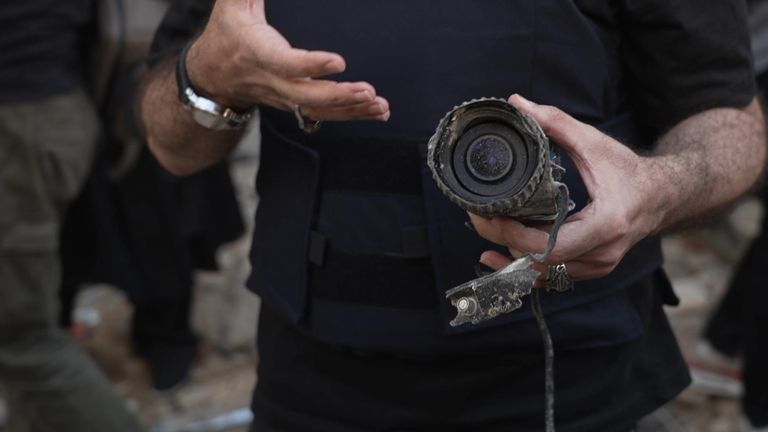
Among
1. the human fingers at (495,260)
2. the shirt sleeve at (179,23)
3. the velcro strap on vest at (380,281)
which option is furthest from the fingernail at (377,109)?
the shirt sleeve at (179,23)

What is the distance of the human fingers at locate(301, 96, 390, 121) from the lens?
1346mm

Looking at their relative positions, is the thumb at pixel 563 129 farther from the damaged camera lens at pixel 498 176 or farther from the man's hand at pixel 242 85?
the man's hand at pixel 242 85

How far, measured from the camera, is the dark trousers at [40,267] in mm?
3230

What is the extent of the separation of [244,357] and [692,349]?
1.85 metres

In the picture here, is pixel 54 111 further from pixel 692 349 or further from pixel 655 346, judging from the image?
pixel 692 349

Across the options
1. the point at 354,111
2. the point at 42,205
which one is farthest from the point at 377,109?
the point at 42,205

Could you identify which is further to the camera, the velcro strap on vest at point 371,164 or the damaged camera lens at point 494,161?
the velcro strap on vest at point 371,164

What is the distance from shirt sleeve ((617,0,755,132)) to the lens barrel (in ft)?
1.32

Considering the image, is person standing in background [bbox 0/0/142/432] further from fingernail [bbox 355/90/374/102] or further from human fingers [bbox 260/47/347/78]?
fingernail [bbox 355/90/374/102]

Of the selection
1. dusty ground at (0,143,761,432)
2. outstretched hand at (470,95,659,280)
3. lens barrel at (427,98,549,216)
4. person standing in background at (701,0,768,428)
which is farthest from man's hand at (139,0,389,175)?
dusty ground at (0,143,761,432)

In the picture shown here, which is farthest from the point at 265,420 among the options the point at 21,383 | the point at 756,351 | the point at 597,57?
the point at 756,351

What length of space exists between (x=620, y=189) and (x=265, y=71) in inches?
19.1

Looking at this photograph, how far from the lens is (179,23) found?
2.04 meters

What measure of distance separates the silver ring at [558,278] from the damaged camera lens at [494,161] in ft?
0.26
